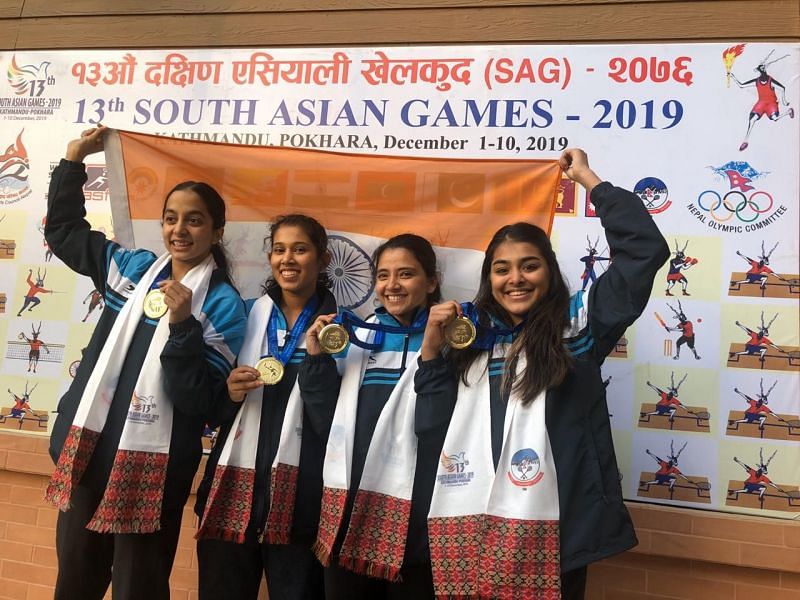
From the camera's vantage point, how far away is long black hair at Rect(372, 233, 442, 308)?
2572 millimetres

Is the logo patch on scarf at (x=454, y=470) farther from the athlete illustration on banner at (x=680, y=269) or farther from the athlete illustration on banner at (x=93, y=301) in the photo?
the athlete illustration on banner at (x=93, y=301)

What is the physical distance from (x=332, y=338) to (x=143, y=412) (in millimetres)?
757

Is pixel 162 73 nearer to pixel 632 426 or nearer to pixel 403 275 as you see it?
pixel 403 275

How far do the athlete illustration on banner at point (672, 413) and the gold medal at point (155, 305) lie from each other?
7.55ft

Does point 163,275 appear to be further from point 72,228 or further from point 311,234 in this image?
point 311,234

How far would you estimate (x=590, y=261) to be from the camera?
3.36m

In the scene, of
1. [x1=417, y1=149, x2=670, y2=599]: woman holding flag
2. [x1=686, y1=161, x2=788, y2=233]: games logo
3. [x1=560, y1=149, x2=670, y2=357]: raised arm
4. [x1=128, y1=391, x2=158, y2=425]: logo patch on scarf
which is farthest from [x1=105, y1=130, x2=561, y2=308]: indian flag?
[x1=686, y1=161, x2=788, y2=233]: games logo

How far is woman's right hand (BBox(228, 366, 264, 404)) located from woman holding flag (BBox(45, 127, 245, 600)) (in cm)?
9

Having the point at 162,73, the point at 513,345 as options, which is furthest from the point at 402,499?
the point at 162,73

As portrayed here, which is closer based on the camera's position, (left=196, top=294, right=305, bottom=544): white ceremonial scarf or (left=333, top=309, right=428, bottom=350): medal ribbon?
(left=196, top=294, right=305, bottom=544): white ceremonial scarf

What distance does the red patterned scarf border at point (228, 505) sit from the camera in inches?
93.9

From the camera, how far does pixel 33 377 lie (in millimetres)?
3918

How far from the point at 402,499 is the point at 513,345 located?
676 mm

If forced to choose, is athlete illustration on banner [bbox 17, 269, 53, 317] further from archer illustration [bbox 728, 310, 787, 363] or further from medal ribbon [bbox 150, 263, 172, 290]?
archer illustration [bbox 728, 310, 787, 363]
